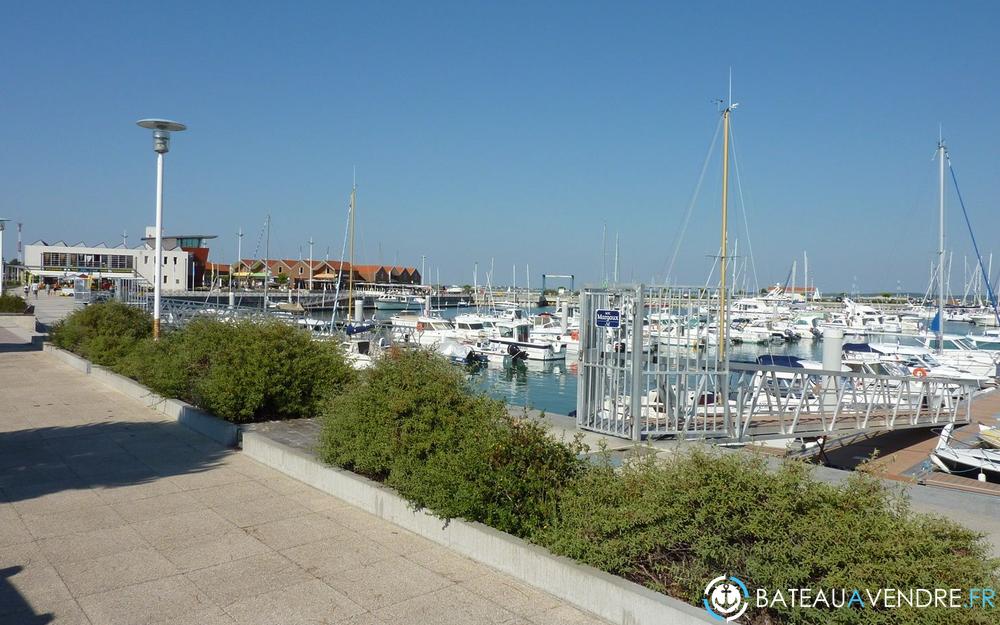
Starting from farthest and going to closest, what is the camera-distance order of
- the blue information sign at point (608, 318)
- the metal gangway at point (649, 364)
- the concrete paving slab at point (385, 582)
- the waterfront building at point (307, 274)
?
the waterfront building at point (307, 274) → the metal gangway at point (649, 364) → the blue information sign at point (608, 318) → the concrete paving slab at point (385, 582)

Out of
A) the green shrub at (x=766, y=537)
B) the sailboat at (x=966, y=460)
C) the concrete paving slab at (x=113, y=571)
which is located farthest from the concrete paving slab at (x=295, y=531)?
the sailboat at (x=966, y=460)

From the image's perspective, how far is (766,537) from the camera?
4.47m

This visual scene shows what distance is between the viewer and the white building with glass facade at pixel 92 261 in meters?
93.1

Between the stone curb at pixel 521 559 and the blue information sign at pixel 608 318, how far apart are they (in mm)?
3555

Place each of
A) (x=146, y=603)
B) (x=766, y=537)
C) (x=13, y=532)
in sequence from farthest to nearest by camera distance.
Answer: (x=13, y=532), (x=146, y=603), (x=766, y=537)

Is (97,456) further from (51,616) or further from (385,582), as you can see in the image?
(385,582)

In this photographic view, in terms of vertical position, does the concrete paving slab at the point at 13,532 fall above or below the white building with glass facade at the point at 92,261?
below

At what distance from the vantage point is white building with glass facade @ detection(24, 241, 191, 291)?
93125mm

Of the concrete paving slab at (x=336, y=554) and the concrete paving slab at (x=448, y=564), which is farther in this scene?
the concrete paving slab at (x=336, y=554)

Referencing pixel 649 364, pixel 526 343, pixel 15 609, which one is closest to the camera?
pixel 15 609

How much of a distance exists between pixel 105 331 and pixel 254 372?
10.3 metres

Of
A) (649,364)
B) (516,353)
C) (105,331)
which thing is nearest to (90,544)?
(649,364)

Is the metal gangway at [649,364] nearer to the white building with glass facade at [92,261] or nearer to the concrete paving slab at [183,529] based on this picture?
the concrete paving slab at [183,529]

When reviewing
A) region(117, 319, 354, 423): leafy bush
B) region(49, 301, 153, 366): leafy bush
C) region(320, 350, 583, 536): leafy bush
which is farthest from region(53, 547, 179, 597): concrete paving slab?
region(49, 301, 153, 366): leafy bush
